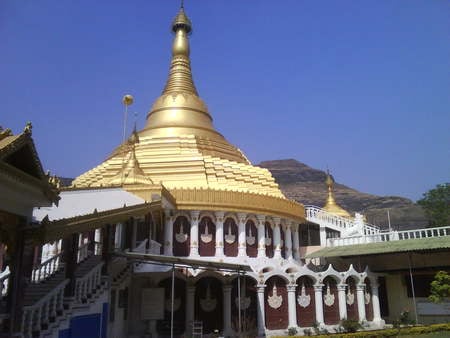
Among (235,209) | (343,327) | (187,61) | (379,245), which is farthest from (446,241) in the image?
(187,61)

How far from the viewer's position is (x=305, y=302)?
2414 cm

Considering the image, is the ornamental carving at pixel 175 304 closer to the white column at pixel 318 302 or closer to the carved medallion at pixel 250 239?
the carved medallion at pixel 250 239

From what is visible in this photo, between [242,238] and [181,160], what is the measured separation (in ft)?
21.1

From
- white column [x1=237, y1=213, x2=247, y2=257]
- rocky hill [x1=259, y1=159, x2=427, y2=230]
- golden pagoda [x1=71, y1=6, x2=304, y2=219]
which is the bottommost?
white column [x1=237, y1=213, x2=247, y2=257]

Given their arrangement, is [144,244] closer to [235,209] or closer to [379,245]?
[235,209]

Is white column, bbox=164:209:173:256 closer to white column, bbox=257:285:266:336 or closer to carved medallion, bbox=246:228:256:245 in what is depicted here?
carved medallion, bbox=246:228:256:245

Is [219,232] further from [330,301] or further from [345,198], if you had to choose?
[345,198]

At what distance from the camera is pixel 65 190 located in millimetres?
17031

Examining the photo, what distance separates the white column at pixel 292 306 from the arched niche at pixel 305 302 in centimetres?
50

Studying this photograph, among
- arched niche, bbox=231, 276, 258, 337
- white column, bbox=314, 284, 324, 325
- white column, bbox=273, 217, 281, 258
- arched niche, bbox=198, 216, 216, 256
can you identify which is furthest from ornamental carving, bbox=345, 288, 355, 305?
arched niche, bbox=198, 216, 216, 256

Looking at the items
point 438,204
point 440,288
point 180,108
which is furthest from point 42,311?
point 438,204

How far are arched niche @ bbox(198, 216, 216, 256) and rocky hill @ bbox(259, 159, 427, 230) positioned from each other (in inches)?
2623

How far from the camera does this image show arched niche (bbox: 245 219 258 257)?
28156 mm

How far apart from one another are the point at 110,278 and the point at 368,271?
17.5m
